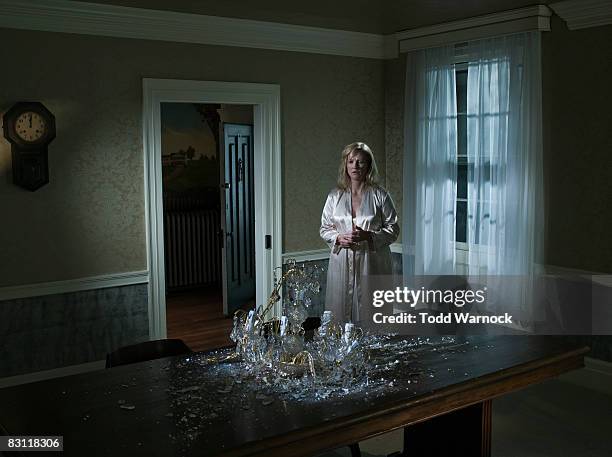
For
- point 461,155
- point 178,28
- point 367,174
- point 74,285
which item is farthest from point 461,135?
point 74,285

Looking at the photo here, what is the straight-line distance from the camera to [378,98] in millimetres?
6211

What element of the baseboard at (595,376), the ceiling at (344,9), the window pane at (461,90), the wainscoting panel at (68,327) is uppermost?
the ceiling at (344,9)

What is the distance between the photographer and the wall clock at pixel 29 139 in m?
4.39

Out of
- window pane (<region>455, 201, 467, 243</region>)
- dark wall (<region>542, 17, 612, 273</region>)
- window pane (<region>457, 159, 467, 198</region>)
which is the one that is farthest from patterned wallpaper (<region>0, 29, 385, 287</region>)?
dark wall (<region>542, 17, 612, 273</region>)

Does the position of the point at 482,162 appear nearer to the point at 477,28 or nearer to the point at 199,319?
the point at 477,28

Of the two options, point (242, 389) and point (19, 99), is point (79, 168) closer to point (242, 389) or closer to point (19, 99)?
point (19, 99)

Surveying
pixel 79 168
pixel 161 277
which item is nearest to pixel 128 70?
pixel 79 168

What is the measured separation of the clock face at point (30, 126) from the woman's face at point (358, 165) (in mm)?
1954

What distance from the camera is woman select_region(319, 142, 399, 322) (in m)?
4.67

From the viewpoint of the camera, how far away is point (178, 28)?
197 inches

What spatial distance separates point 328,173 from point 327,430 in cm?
374

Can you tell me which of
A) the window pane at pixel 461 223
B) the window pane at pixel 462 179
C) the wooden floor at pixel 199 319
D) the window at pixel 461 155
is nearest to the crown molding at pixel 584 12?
the window at pixel 461 155

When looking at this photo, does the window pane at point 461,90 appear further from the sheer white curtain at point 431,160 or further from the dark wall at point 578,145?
the dark wall at point 578,145

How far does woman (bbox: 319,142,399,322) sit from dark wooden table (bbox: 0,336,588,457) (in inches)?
56.8
